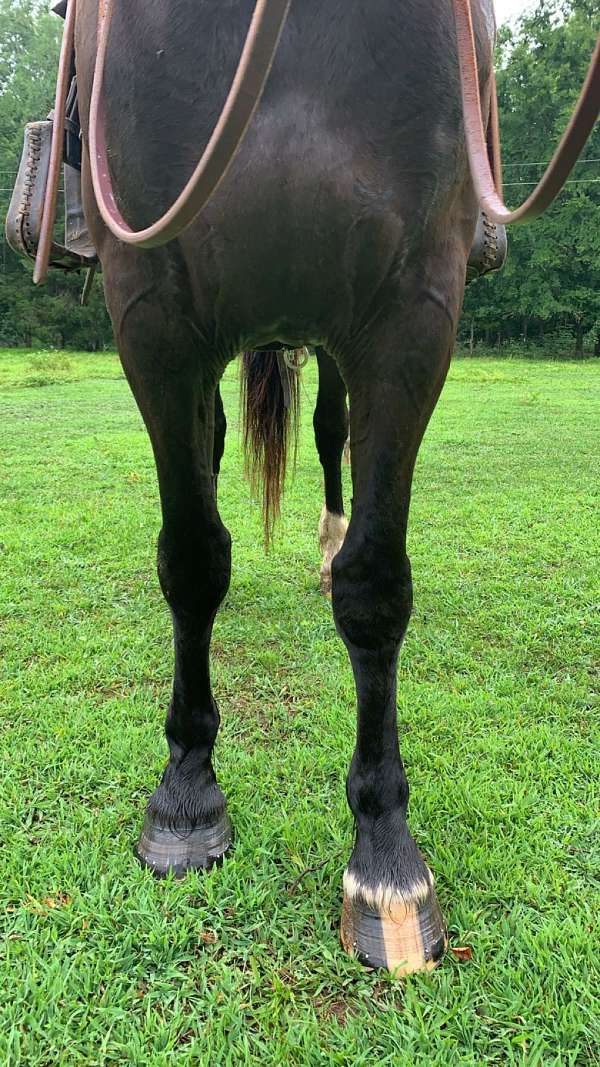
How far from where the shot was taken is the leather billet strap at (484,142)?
0.91 meters

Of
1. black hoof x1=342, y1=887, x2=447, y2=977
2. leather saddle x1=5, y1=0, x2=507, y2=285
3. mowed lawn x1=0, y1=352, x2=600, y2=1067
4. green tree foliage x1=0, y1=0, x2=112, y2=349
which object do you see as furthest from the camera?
green tree foliage x1=0, y1=0, x2=112, y2=349

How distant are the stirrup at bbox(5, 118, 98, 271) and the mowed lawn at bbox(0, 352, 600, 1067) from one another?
4.72 ft

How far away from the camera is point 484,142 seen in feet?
3.82

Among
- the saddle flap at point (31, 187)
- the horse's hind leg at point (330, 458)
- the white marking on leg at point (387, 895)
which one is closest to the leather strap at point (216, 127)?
the saddle flap at point (31, 187)

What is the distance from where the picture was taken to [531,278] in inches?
1178

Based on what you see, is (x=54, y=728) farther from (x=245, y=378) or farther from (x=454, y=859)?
(x=245, y=378)

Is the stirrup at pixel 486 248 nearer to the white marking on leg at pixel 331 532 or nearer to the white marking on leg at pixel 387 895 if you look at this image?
the white marking on leg at pixel 387 895

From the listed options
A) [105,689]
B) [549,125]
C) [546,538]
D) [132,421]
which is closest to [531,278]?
[549,125]

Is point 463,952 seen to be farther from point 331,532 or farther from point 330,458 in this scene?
point 330,458

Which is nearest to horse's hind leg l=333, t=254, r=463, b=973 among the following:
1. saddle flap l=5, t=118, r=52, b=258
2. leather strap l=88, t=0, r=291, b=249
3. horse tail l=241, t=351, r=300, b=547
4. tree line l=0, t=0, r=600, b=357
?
leather strap l=88, t=0, r=291, b=249

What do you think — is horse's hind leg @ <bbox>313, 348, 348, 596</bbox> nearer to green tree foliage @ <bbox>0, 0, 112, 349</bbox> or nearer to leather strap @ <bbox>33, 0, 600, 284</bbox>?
leather strap @ <bbox>33, 0, 600, 284</bbox>

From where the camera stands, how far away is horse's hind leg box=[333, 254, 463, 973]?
1358mm

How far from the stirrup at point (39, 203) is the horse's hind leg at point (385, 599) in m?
1.07

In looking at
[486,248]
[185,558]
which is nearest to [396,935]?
[185,558]
